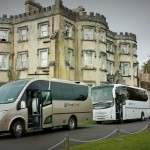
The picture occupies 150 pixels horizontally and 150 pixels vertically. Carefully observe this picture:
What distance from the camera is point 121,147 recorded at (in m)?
13.6

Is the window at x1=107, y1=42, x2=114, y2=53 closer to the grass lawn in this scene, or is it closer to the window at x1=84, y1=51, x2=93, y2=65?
the window at x1=84, y1=51, x2=93, y2=65

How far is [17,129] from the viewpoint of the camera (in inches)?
697

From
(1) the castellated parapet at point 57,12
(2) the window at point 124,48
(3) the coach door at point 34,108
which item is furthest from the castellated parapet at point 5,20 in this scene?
(3) the coach door at point 34,108

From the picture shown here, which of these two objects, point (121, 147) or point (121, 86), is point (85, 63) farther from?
point (121, 147)

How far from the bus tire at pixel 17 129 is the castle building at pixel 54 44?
73.1 feet

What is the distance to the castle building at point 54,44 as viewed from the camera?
135 ft

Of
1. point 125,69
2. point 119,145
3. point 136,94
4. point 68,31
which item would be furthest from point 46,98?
point 125,69

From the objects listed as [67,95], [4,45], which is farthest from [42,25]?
[67,95]

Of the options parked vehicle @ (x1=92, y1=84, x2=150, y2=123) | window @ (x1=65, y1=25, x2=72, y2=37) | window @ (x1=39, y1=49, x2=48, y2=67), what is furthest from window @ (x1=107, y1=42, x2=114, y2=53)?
parked vehicle @ (x1=92, y1=84, x2=150, y2=123)

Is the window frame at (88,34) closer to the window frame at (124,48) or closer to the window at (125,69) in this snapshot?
the window frame at (124,48)

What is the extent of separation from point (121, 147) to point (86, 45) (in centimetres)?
3119

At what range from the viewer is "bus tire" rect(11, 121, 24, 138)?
17516 millimetres

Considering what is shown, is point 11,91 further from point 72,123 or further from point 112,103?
point 112,103

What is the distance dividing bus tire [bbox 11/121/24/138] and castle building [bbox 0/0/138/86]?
2229 centimetres
